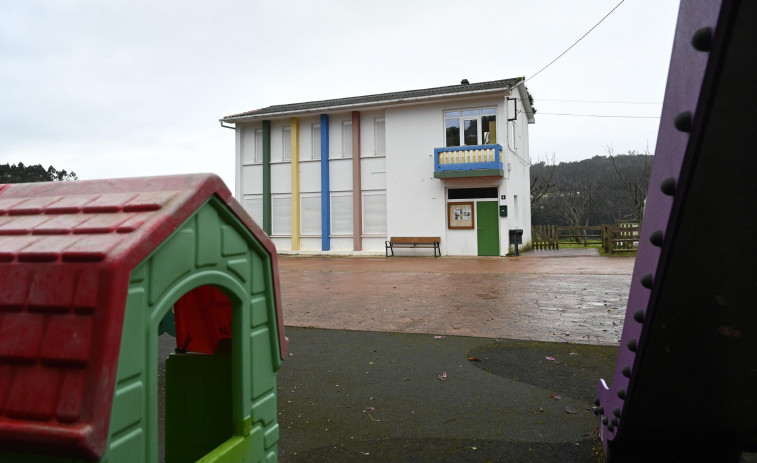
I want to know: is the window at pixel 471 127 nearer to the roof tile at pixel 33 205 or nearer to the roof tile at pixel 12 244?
the roof tile at pixel 33 205

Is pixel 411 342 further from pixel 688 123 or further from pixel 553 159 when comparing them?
pixel 553 159

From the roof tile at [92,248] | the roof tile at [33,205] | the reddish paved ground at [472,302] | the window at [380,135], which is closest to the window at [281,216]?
the window at [380,135]

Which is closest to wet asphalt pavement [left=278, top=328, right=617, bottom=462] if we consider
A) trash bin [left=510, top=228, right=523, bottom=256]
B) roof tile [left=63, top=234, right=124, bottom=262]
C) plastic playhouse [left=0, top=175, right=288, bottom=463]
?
plastic playhouse [left=0, top=175, right=288, bottom=463]

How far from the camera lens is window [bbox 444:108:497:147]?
66.6 feet

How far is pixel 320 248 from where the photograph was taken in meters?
23.0

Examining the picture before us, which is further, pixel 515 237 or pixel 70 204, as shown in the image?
pixel 515 237

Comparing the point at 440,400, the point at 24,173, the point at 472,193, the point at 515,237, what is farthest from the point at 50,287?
the point at 24,173

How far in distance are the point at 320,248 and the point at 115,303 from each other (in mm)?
21982

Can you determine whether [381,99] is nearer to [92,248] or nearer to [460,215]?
[460,215]

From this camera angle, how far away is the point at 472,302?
8.12m

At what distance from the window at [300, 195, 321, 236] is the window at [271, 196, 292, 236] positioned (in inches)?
27.3

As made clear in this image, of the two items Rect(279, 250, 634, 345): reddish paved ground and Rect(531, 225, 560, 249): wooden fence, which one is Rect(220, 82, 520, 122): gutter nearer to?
Rect(531, 225, 560, 249): wooden fence

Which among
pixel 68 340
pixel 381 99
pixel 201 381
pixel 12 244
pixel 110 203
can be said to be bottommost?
pixel 201 381

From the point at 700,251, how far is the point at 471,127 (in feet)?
66.2
